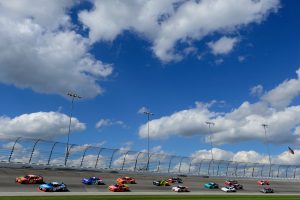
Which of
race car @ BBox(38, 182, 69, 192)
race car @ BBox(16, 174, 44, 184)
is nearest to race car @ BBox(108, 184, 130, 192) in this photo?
race car @ BBox(38, 182, 69, 192)

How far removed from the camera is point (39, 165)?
6756 centimetres

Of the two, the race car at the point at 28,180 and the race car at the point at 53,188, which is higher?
the race car at the point at 28,180

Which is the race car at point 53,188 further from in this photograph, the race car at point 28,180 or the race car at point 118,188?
the race car at point 118,188

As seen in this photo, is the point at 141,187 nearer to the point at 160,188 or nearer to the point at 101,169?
the point at 160,188

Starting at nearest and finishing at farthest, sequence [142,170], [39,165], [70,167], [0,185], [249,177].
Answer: [0,185] → [39,165] → [70,167] → [142,170] → [249,177]

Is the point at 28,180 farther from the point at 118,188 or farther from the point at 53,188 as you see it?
the point at 118,188

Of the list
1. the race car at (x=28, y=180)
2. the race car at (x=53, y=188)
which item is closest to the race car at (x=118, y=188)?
the race car at (x=53, y=188)

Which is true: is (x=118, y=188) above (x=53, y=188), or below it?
above

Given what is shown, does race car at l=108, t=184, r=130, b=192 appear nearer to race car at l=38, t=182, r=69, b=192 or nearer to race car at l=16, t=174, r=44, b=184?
race car at l=38, t=182, r=69, b=192

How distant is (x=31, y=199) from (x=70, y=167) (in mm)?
35585

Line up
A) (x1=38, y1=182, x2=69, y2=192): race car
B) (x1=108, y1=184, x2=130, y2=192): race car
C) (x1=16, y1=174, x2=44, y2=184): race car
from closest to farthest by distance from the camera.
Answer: (x1=38, y1=182, x2=69, y2=192): race car
(x1=16, y1=174, x2=44, y2=184): race car
(x1=108, y1=184, x2=130, y2=192): race car

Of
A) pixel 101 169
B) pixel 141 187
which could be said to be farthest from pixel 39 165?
pixel 141 187

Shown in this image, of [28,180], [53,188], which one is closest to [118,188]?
[53,188]

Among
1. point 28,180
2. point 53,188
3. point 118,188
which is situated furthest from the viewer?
point 118,188
